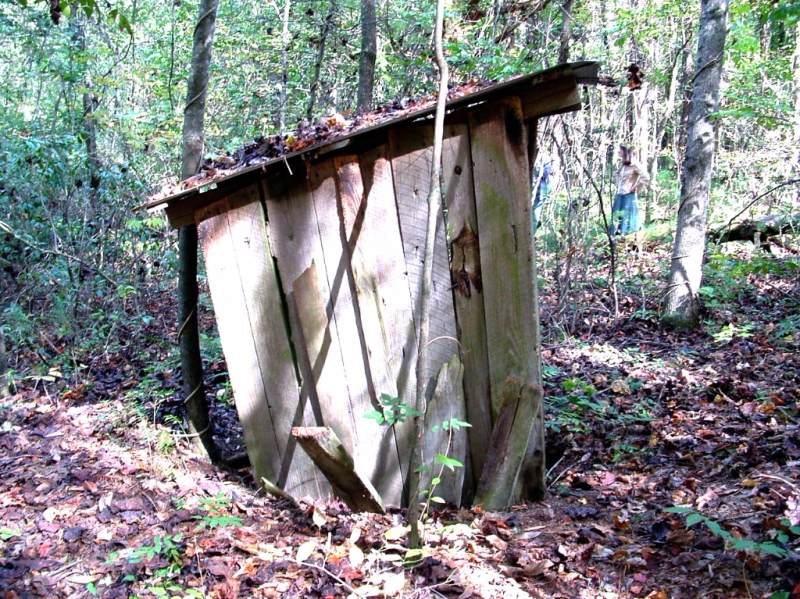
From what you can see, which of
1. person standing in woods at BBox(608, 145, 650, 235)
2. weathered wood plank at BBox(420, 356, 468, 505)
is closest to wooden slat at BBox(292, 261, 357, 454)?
weathered wood plank at BBox(420, 356, 468, 505)

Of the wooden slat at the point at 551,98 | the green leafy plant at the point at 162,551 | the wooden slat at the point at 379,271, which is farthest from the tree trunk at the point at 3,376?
the wooden slat at the point at 551,98

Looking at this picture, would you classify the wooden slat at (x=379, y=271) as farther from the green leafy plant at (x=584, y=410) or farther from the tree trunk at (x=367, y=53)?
the tree trunk at (x=367, y=53)

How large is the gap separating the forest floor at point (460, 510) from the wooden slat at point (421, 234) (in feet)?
3.12

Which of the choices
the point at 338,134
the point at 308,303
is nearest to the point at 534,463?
the point at 308,303

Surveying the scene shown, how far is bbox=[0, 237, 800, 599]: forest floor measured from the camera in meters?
2.47

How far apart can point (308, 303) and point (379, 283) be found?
42 centimetres

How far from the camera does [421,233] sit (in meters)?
3.14

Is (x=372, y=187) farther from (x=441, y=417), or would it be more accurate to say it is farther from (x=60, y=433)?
(x=60, y=433)

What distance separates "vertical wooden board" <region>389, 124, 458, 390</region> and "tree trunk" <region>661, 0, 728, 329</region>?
13.7ft

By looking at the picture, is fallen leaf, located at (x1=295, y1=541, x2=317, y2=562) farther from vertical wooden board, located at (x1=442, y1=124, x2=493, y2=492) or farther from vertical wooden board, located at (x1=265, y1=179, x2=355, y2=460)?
vertical wooden board, located at (x1=442, y1=124, x2=493, y2=492)

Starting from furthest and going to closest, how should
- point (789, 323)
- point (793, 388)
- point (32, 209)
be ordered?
point (32, 209)
point (789, 323)
point (793, 388)

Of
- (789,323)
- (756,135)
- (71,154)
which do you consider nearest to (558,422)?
(789,323)

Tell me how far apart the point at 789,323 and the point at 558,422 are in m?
3.21

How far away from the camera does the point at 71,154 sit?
7.32 meters
